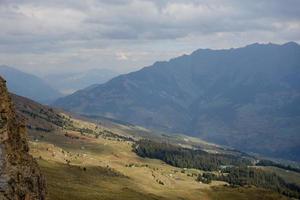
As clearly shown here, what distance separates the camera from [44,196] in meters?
47.0

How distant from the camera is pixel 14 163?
41.3 m

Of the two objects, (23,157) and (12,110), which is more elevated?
(12,110)

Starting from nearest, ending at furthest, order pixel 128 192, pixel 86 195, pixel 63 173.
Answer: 1. pixel 86 195
2. pixel 128 192
3. pixel 63 173

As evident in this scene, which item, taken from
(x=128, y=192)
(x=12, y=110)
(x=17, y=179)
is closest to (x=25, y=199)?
(x=17, y=179)

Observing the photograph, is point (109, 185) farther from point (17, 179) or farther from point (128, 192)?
point (17, 179)

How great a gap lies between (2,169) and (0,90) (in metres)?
7.89

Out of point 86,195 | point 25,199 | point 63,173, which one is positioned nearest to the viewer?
A: point 25,199

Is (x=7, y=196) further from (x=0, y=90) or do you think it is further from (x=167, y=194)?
(x=167, y=194)

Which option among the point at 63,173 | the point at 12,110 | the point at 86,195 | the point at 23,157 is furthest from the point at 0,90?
the point at 63,173

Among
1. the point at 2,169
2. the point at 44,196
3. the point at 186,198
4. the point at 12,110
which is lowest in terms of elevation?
the point at 186,198

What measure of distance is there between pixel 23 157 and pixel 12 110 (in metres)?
4.42

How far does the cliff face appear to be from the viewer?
39.4 m

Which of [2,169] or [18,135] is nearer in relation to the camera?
[2,169]

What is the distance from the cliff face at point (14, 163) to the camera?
39406 millimetres
